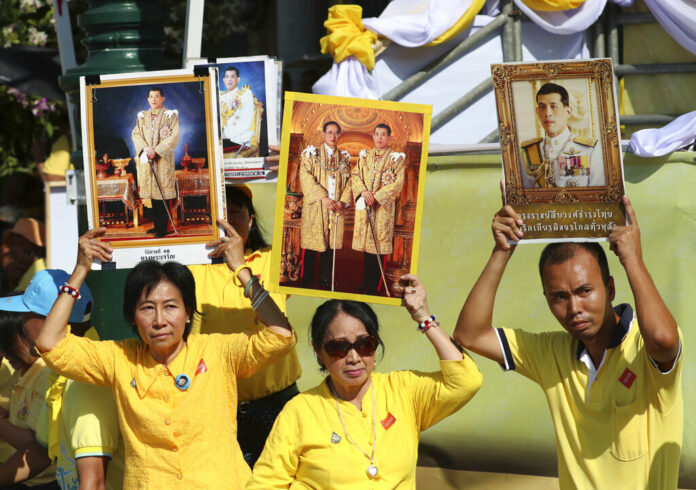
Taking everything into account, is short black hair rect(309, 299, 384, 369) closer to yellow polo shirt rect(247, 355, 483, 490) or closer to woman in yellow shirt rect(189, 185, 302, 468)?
yellow polo shirt rect(247, 355, 483, 490)

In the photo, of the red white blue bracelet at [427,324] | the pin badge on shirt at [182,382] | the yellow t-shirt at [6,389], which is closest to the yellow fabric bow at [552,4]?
the red white blue bracelet at [427,324]

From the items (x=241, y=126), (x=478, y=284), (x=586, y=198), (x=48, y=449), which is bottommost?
(x=48, y=449)

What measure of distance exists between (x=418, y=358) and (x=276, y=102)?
4.54 feet

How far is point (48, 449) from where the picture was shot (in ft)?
14.1

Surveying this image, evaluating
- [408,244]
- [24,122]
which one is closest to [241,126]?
[408,244]

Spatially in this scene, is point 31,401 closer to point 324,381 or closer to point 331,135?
point 324,381

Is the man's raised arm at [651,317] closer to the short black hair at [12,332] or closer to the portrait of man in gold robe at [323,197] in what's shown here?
the portrait of man in gold robe at [323,197]

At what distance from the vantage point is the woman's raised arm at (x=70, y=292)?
3.73 m

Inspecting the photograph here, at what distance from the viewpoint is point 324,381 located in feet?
11.9

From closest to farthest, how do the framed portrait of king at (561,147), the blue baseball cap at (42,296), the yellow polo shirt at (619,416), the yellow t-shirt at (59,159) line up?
the yellow polo shirt at (619,416)
the framed portrait of king at (561,147)
the blue baseball cap at (42,296)
the yellow t-shirt at (59,159)

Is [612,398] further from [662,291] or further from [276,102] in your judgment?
[276,102]

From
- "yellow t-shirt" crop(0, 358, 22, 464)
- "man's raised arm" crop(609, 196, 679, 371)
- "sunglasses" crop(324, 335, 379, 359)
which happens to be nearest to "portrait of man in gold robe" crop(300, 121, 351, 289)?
"sunglasses" crop(324, 335, 379, 359)

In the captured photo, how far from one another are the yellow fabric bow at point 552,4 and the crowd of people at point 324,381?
7.64 feet

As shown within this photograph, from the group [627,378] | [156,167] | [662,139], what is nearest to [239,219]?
[156,167]
